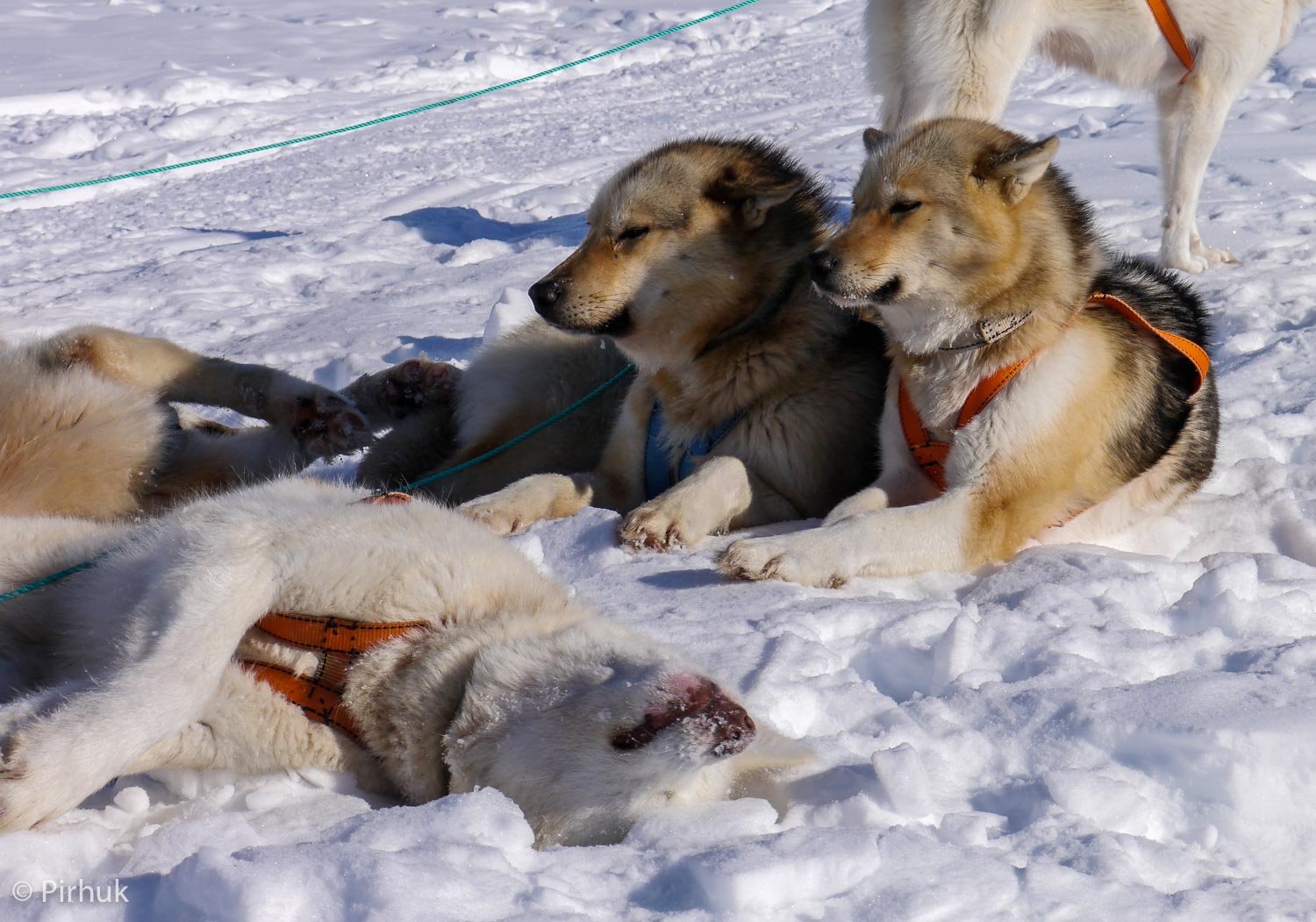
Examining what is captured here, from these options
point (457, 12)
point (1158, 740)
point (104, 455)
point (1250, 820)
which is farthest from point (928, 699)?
point (457, 12)

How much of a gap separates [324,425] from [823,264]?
5.10ft

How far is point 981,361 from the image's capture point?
353cm

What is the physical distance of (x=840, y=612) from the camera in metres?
3.06

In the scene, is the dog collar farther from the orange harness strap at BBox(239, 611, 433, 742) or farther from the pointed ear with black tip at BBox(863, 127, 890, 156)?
the orange harness strap at BBox(239, 611, 433, 742)

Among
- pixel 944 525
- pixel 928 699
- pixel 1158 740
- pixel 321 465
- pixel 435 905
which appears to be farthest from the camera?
pixel 321 465

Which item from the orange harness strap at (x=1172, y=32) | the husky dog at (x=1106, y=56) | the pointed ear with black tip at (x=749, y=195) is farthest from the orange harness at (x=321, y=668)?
the orange harness strap at (x=1172, y=32)

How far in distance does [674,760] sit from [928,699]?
77 centimetres

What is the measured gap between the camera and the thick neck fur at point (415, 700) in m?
2.28

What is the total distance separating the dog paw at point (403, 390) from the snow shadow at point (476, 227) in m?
2.97

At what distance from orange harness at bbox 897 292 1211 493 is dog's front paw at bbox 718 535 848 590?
0.50m

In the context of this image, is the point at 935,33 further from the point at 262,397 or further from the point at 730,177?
the point at 262,397

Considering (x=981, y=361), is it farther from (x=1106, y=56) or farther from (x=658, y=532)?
(x=1106, y=56)

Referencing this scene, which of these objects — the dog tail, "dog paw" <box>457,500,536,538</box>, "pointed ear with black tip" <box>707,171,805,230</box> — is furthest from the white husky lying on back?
"pointed ear with black tip" <box>707,171,805,230</box>

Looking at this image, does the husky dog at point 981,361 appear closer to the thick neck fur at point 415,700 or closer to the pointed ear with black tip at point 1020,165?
the pointed ear with black tip at point 1020,165
